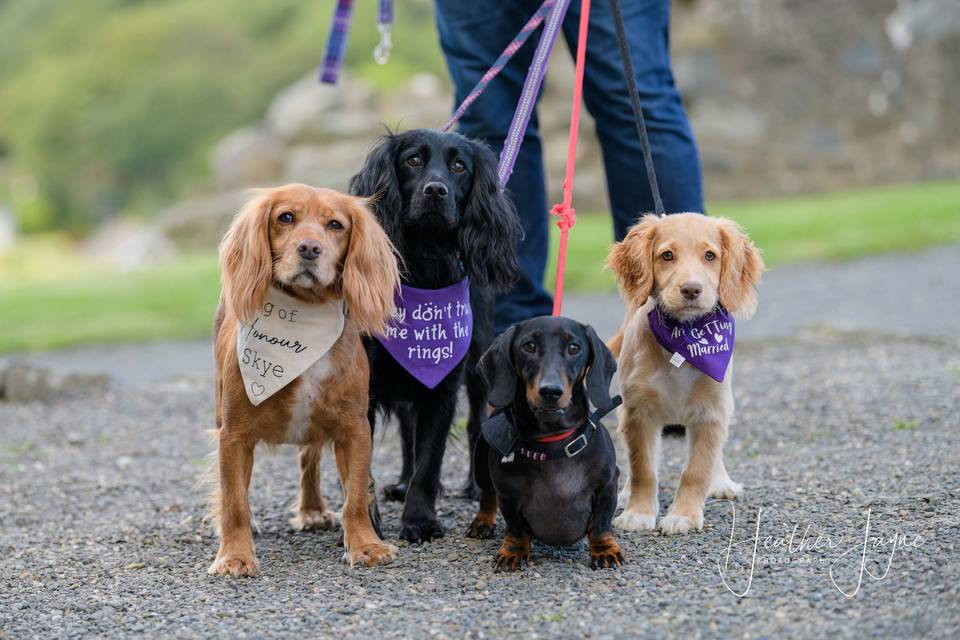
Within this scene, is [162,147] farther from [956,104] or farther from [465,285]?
[465,285]

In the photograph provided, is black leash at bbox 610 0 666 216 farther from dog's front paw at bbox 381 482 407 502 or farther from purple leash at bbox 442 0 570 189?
dog's front paw at bbox 381 482 407 502

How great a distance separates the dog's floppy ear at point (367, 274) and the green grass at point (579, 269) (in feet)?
21.9

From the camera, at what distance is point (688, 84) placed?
49.9ft

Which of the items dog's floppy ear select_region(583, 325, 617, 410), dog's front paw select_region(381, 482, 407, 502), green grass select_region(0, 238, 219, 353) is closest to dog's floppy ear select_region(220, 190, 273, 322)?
dog's floppy ear select_region(583, 325, 617, 410)

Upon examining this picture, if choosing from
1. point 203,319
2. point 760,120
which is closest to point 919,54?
point 760,120

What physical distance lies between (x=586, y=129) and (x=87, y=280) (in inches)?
277

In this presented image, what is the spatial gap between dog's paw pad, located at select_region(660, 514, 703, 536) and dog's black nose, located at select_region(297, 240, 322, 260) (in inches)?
56.4

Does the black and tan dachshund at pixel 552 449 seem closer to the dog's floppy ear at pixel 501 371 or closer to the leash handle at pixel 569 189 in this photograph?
the dog's floppy ear at pixel 501 371

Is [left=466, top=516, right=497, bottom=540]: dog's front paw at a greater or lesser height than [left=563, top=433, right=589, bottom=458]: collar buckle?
lesser

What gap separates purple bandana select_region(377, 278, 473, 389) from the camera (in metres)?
3.78

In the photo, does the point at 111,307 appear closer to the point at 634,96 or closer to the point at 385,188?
the point at 385,188

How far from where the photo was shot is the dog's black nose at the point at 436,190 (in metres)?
3.86

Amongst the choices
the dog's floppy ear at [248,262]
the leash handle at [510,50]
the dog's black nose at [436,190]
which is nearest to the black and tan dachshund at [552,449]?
the dog's black nose at [436,190]

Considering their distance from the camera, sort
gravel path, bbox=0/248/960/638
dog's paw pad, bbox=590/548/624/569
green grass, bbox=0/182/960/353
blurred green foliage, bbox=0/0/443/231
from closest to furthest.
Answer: gravel path, bbox=0/248/960/638 → dog's paw pad, bbox=590/548/624/569 → green grass, bbox=0/182/960/353 → blurred green foliage, bbox=0/0/443/231
